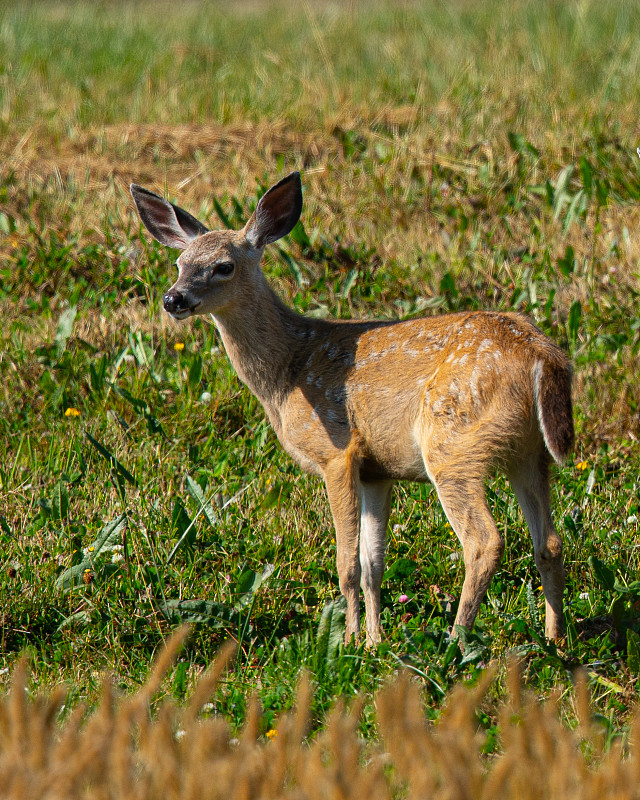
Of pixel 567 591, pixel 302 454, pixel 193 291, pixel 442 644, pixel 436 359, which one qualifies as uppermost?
pixel 193 291

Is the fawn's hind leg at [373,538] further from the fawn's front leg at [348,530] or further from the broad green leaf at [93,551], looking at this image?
the broad green leaf at [93,551]

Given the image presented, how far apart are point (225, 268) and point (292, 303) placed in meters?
2.09

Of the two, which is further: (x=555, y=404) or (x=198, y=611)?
(x=198, y=611)

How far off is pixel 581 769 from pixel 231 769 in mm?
850

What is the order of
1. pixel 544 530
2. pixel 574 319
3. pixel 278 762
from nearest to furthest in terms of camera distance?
1. pixel 278 762
2. pixel 544 530
3. pixel 574 319

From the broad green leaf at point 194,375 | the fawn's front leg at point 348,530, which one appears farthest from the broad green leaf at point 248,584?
the broad green leaf at point 194,375

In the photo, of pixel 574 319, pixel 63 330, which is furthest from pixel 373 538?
pixel 63 330

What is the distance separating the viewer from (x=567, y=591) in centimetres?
495

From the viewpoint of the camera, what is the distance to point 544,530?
4.65 meters

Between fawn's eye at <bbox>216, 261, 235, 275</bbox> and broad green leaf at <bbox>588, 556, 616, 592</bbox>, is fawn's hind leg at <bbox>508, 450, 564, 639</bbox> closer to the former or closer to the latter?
broad green leaf at <bbox>588, 556, 616, 592</bbox>

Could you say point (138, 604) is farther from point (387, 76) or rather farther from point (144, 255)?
point (387, 76)

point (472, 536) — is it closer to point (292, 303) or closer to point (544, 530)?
point (544, 530)

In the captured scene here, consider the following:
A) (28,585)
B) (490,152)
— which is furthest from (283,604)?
(490,152)

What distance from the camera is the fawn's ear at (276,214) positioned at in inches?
211
